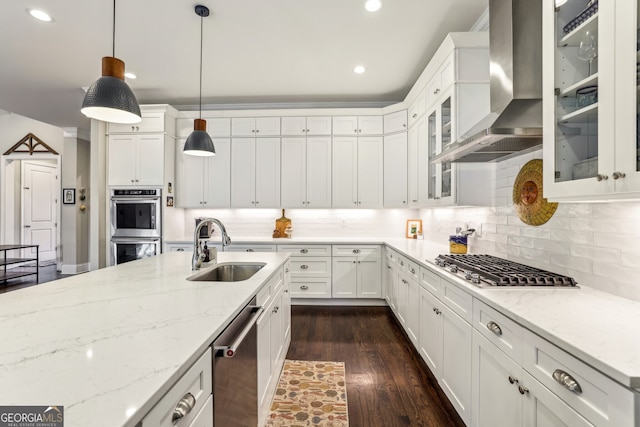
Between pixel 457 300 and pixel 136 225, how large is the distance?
4.09 metres

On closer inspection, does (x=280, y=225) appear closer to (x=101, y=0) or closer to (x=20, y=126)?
(x=101, y=0)

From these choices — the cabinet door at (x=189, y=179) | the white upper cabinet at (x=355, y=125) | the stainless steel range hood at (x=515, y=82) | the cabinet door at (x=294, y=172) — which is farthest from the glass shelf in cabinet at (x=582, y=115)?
the cabinet door at (x=189, y=179)

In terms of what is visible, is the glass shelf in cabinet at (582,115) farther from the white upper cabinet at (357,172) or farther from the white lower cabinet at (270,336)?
the white upper cabinet at (357,172)

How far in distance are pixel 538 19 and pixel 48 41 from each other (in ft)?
13.9

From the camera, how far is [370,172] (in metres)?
4.23

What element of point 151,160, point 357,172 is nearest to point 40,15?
point 151,160

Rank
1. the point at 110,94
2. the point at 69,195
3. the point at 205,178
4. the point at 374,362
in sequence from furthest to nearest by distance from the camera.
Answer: the point at 69,195 < the point at 205,178 < the point at 374,362 < the point at 110,94

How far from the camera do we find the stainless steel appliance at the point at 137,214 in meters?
4.02

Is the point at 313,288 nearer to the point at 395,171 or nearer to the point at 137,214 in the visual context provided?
the point at 395,171

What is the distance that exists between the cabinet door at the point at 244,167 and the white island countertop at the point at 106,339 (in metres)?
2.73

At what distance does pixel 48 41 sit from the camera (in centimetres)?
292

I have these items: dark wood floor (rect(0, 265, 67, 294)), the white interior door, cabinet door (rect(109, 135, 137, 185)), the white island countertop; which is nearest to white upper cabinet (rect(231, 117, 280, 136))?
cabinet door (rect(109, 135, 137, 185))

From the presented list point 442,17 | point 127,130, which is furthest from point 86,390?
point 127,130

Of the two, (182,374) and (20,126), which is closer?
(182,374)
